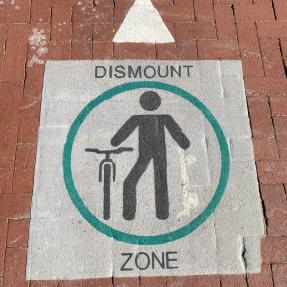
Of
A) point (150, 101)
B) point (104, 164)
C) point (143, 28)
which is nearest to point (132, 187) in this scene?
point (104, 164)

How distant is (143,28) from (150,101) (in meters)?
0.81

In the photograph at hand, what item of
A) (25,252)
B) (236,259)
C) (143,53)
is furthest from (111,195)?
(143,53)

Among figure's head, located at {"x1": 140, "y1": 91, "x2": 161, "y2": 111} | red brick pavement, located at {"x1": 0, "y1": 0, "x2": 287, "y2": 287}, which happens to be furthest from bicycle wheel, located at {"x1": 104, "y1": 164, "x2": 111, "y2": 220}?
figure's head, located at {"x1": 140, "y1": 91, "x2": 161, "y2": 111}

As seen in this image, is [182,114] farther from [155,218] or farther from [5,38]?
[5,38]

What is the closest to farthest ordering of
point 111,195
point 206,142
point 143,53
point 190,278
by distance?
1. point 190,278
2. point 111,195
3. point 206,142
4. point 143,53

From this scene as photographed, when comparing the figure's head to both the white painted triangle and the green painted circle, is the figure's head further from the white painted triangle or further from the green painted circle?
the white painted triangle

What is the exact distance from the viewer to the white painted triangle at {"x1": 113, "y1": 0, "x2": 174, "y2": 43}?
13.5ft

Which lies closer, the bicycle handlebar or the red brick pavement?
the red brick pavement

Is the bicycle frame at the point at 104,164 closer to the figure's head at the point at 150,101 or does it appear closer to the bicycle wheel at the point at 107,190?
the bicycle wheel at the point at 107,190

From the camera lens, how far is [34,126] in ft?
12.1

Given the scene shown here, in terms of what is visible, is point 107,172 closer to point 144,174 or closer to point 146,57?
point 144,174

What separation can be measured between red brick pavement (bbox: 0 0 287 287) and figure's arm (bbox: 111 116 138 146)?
2.08ft

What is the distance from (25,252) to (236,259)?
148cm

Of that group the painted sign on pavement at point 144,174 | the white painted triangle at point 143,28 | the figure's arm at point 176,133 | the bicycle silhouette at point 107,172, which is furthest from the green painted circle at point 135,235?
the white painted triangle at point 143,28
